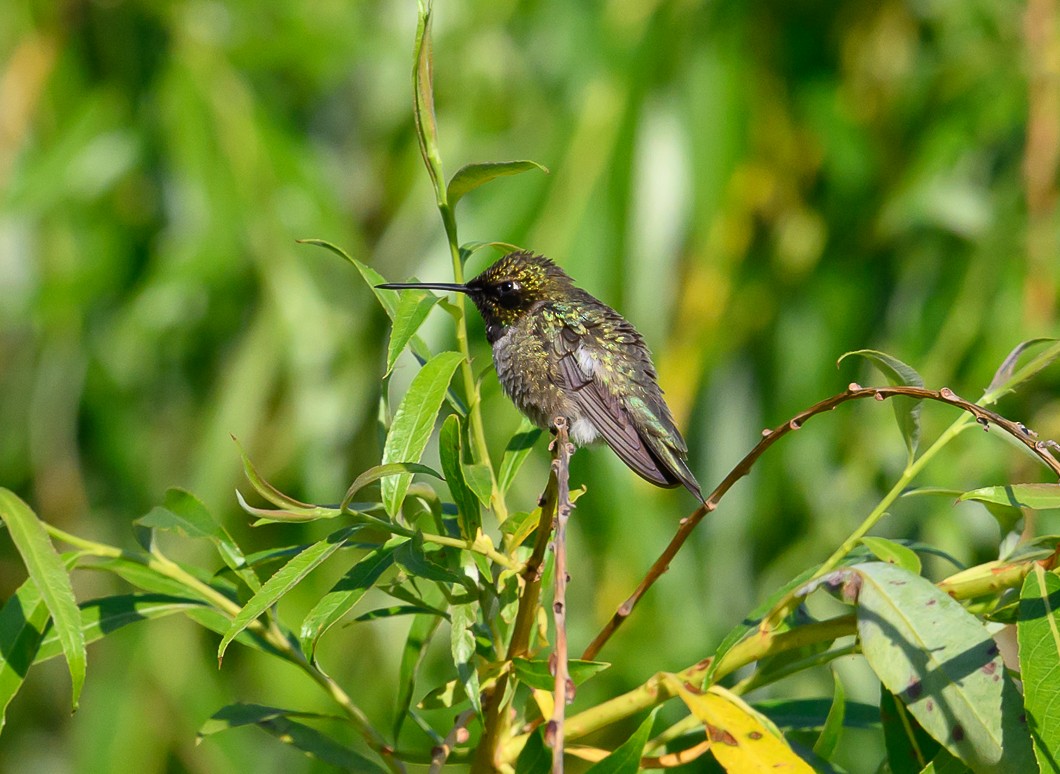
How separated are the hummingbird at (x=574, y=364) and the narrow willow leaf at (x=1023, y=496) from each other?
79cm

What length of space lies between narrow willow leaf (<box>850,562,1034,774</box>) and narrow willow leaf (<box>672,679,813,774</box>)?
4.6 inches

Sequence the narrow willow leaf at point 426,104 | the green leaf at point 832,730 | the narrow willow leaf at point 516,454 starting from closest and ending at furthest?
the narrow willow leaf at point 426,104 < the green leaf at point 832,730 < the narrow willow leaf at point 516,454

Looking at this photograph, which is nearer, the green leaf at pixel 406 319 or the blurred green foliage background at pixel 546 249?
the green leaf at pixel 406 319

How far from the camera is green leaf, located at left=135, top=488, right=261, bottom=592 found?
1.31 metres

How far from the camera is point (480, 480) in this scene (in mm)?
1188

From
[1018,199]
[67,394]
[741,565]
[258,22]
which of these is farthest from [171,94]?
[1018,199]

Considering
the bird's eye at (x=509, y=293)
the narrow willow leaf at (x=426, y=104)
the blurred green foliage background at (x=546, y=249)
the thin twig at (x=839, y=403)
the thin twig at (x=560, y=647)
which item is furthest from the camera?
the blurred green foliage background at (x=546, y=249)

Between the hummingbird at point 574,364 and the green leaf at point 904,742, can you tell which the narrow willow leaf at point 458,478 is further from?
the hummingbird at point 574,364

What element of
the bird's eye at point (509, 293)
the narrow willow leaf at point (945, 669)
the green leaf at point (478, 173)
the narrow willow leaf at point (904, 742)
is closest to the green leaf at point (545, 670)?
the narrow willow leaf at point (945, 669)

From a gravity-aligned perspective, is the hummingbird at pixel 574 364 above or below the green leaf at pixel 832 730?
above

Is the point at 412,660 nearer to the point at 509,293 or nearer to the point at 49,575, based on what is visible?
the point at 49,575

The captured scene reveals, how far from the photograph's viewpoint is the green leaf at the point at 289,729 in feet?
4.59

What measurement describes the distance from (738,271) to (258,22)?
1.64 metres

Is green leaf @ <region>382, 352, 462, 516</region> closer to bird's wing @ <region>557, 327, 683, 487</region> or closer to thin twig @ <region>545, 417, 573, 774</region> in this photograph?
thin twig @ <region>545, 417, 573, 774</region>
